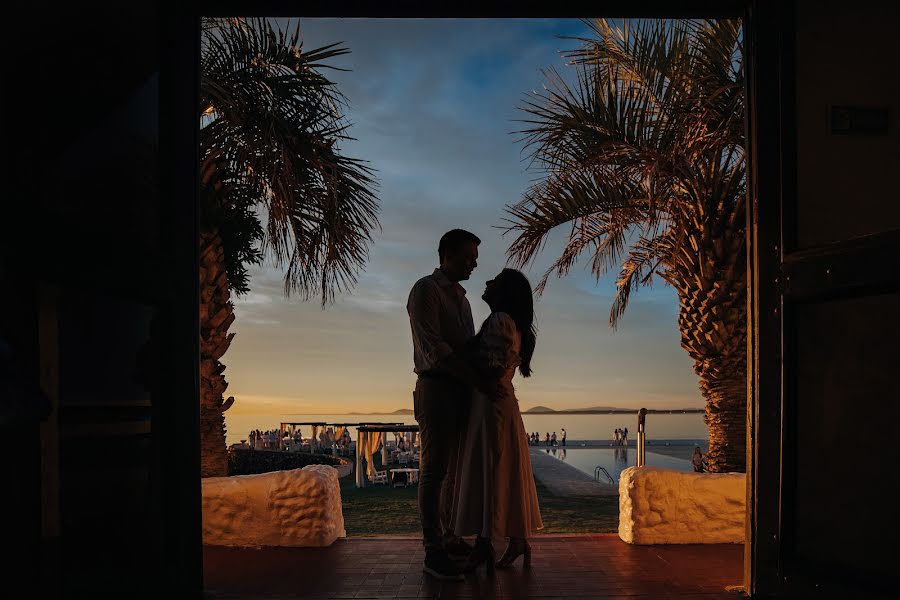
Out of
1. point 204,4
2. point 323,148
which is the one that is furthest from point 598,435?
point 204,4

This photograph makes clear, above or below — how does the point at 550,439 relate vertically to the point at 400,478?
below

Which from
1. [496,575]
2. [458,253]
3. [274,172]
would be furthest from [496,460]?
[274,172]

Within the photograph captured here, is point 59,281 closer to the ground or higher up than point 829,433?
higher up

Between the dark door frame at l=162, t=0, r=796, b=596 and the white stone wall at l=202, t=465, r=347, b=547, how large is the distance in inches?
48.7

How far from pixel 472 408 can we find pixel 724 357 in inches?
124

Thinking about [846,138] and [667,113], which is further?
[667,113]

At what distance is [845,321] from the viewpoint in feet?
8.59

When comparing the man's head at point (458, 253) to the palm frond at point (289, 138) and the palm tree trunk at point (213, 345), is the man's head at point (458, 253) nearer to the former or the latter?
the palm frond at point (289, 138)

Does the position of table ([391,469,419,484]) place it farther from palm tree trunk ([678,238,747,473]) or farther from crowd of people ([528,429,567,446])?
crowd of people ([528,429,567,446])

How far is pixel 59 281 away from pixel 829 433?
9.14 feet

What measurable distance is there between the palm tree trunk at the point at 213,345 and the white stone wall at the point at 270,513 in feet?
4.66

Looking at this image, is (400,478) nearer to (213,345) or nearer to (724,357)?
(213,345)

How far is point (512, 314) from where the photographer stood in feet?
11.6

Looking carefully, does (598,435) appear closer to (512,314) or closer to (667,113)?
(667,113)
